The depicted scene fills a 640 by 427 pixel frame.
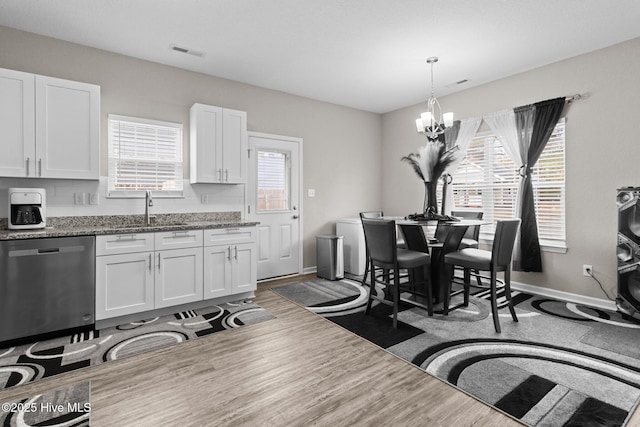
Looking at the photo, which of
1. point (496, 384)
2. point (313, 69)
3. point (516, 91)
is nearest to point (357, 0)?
point (313, 69)

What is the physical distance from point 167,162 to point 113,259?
139 centimetres

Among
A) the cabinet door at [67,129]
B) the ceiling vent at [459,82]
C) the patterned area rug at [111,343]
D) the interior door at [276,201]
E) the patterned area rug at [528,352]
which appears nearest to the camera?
the patterned area rug at [528,352]

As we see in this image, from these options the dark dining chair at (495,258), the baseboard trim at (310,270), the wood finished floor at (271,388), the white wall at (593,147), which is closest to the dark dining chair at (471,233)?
the white wall at (593,147)

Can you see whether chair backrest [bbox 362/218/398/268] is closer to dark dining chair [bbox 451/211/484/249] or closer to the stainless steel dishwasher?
dark dining chair [bbox 451/211/484/249]

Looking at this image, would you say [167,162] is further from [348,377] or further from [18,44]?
[348,377]

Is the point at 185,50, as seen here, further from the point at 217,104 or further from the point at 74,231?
the point at 74,231

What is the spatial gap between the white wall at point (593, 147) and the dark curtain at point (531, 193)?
0.15 m

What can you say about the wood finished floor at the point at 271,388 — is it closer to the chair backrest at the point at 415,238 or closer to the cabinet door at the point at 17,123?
the chair backrest at the point at 415,238

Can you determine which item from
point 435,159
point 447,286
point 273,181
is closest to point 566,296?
point 447,286

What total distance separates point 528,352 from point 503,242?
0.90 metres

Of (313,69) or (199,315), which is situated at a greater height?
(313,69)

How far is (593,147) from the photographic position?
11.7ft

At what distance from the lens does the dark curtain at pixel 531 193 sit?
12.7 ft

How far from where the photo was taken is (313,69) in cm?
404
